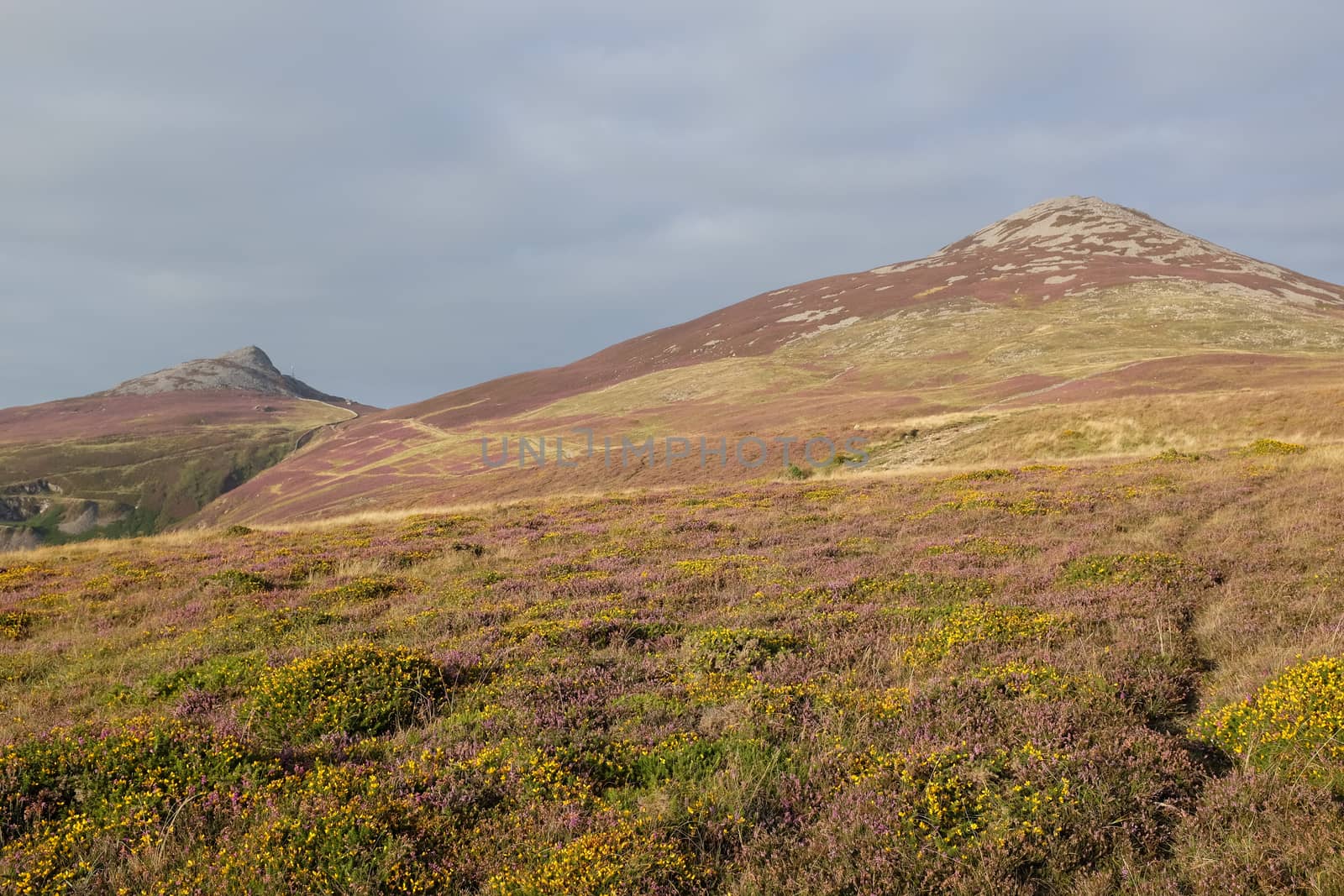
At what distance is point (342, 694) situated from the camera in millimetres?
7078

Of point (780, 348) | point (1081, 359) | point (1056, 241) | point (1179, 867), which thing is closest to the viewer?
point (1179, 867)

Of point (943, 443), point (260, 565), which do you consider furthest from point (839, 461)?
point (260, 565)

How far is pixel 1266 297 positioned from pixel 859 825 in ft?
389

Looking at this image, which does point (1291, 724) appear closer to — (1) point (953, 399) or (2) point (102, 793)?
(2) point (102, 793)

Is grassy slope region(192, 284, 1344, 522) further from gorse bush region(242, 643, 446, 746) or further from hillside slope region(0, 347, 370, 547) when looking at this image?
hillside slope region(0, 347, 370, 547)

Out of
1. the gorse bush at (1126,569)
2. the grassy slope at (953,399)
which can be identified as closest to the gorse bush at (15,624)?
the gorse bush at (1126,569)

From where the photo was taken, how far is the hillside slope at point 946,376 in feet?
131

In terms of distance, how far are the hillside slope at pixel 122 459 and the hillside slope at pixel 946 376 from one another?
36725 millimetres

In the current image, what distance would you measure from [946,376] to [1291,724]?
73.8 meters

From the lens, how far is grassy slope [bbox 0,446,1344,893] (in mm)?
4590

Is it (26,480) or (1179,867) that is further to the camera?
(26,480)

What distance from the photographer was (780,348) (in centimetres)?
10188

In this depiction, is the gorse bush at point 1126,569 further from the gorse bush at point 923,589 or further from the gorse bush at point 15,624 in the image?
the gorse bush at point 15,624

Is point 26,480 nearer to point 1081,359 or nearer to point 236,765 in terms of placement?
point 236,765
